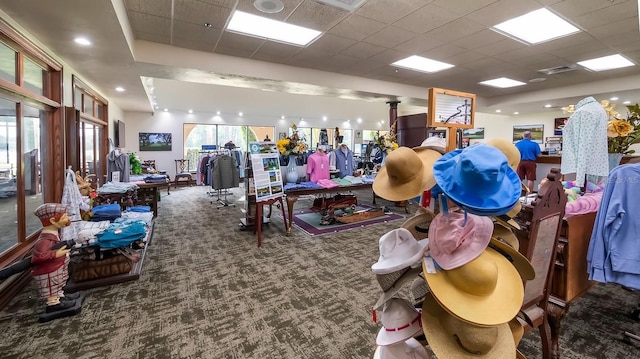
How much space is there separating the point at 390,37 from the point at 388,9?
97cm

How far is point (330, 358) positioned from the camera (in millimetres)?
2033

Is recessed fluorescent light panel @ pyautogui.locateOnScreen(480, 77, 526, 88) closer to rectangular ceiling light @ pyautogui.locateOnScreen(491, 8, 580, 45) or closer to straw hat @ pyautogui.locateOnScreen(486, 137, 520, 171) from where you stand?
rectangular ceiling light @ pyautogui.locateOnScreen(491, 8, 580, 45)

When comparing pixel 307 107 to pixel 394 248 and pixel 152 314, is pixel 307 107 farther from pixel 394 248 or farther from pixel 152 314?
pixel 394 248

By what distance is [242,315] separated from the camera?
2.55 metres

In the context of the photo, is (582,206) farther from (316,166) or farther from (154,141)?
(154,141)

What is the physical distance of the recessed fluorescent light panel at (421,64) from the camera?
18.9ft

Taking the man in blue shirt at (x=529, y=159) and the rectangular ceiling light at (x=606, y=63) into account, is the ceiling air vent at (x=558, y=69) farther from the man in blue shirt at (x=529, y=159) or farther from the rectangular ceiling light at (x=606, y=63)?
the man in blue shirt at (x=529, y=159)

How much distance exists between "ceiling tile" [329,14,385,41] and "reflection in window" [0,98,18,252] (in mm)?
3956

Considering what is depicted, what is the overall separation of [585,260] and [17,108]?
18.0 ft

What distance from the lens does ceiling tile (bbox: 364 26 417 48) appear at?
439 centimetres

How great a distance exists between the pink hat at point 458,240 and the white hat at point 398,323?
0.32m

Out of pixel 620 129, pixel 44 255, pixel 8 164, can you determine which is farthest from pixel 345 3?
pixel 8 164

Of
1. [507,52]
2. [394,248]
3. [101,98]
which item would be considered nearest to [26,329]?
[394,248]

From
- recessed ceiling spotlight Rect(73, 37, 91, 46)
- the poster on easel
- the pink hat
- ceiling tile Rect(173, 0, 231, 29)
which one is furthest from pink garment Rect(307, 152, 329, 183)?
the pink hat
